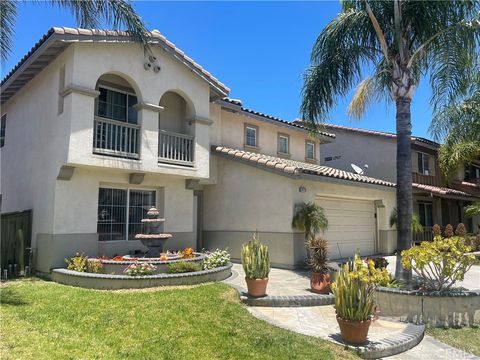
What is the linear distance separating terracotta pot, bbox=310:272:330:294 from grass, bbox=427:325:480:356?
274 cm

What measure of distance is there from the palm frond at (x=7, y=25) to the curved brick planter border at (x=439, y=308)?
11.8 metres

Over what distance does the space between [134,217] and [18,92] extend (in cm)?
717

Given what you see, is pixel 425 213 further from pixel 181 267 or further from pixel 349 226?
pixel 181 267

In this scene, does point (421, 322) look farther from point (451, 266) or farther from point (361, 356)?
point (361, 356)

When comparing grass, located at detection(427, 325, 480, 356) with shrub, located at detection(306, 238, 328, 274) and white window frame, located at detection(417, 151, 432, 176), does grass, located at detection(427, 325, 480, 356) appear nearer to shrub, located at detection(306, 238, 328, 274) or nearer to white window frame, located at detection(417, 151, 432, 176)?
shrub, located at detection(306, 238, 328, 274)

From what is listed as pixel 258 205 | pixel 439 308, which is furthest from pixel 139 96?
pixel 439 308

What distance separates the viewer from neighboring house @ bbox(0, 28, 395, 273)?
1204 cm

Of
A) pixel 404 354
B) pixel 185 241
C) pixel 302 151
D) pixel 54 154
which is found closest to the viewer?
pixel 404 354

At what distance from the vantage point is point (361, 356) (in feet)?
21.6

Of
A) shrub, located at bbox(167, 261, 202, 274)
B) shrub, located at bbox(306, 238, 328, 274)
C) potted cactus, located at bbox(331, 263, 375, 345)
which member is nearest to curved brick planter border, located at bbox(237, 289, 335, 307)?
shrub, located at bbox(306, 238, 328, 274)

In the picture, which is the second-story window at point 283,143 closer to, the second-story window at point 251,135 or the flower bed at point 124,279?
the second-story window at point 251,135

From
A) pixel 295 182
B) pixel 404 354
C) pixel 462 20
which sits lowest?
pixel 404 354

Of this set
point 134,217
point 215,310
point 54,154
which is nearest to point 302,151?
point 134,217

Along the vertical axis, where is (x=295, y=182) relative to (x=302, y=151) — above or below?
below
